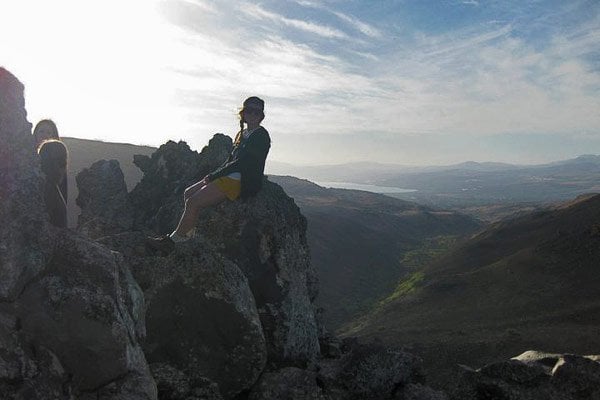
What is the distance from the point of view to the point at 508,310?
3753cm

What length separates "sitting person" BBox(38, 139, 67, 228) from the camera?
9820 mm

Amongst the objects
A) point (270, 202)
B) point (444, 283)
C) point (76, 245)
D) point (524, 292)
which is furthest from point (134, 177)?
point (76, 245)

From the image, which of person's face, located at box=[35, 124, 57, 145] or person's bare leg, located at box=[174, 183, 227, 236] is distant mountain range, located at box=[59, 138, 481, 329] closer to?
person's bare leg, located at box=[174, 183, 227, 236]

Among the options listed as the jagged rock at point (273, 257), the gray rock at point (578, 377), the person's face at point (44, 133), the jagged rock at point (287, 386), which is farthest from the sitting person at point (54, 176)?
the gray rock at point (578, 377)

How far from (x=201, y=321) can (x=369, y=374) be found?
5366 millimetres

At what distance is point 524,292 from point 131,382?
132 feet

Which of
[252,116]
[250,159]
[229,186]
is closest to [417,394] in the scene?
[229,186]

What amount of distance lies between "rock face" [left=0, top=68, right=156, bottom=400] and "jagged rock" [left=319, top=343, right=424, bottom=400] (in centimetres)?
645

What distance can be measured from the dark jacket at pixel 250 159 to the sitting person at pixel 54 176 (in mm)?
4600

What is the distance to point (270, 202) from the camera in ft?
54.9

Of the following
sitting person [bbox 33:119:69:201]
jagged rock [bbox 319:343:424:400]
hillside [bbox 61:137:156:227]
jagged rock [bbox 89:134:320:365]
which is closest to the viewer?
sitting person [bbox 33:119:69:201]

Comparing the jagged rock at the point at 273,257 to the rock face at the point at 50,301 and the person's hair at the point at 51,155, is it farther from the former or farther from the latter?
the person's hair at the point at 51,155

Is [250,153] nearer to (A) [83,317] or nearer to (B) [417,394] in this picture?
(A) [83,317]

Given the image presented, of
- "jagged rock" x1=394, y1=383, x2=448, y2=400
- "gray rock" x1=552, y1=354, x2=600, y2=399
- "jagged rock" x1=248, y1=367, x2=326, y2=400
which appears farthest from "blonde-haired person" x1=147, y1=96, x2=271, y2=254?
"gray rock" x1=552, y1=354, x2=600, y2=399
